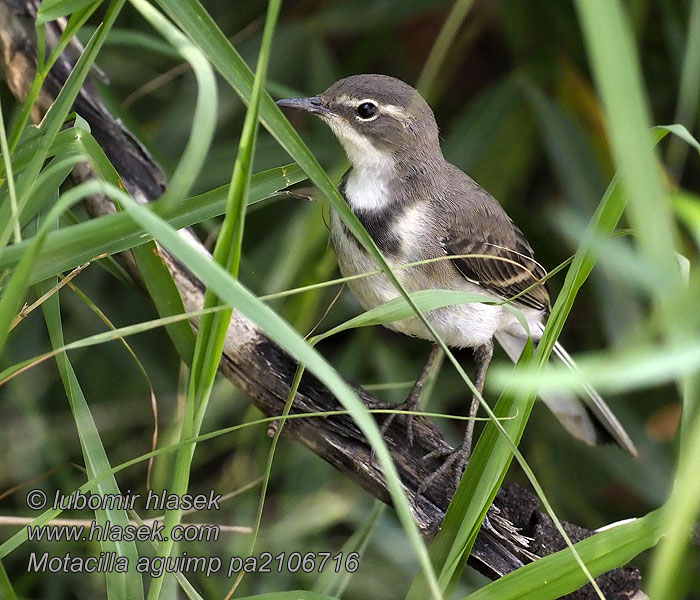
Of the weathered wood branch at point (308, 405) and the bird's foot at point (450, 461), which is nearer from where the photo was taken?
the weathered wood branch at point (308, 405)

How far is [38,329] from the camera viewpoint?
3.92 meters

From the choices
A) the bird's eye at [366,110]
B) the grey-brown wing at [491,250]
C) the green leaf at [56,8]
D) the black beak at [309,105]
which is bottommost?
the grey-brown wing at [491,250]

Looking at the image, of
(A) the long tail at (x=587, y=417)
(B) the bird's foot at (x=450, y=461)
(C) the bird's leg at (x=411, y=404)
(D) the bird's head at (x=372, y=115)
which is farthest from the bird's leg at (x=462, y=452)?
(D) the bird's head at (x=372, y=115)

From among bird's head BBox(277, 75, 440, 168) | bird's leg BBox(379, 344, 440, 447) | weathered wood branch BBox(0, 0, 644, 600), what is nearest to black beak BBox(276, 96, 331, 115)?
bird's head BBox(277, 75, 440, 168)

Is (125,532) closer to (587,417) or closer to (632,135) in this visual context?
(632,135)

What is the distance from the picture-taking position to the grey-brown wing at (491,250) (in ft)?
9.78

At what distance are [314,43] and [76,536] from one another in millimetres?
2784

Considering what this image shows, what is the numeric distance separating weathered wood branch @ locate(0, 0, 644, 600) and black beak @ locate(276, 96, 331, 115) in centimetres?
51

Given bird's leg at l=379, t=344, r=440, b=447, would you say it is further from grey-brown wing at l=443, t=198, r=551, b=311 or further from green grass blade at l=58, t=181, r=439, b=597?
green grass blade at l=58, t=181, r=439, b=597

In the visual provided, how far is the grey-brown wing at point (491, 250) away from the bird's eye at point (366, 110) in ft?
1.47

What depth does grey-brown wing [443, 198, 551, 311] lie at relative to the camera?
9.78 ft

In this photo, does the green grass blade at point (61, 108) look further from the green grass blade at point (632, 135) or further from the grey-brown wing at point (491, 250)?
the grey-brown wing at point (491, 250)

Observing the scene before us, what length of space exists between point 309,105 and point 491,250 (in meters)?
0.81

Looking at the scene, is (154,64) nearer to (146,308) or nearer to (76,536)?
(146,308)
